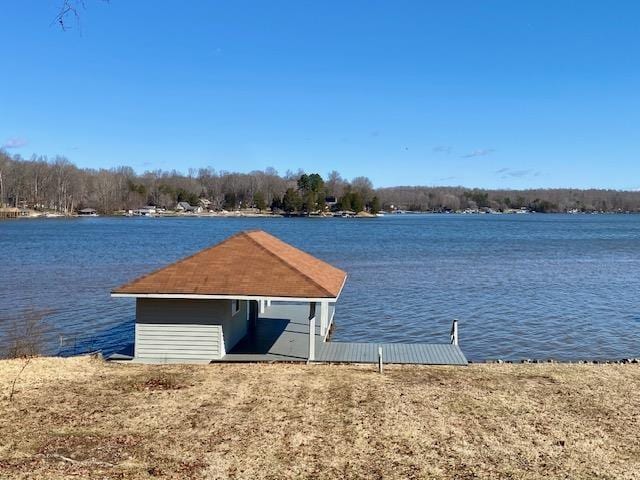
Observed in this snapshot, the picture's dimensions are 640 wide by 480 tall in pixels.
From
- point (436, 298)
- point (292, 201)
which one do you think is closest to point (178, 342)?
point (436, 298)

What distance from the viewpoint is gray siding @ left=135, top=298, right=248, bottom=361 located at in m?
16.3

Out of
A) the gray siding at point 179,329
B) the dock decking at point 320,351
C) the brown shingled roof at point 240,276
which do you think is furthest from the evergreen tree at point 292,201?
the gray siding at point 179,329

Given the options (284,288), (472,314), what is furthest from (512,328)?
(284,288)

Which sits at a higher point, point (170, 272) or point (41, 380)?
point (170, 272)

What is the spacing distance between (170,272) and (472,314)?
15579 millimetres

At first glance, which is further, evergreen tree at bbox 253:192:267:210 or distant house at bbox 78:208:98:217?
evergreen tree at bbox 253:192:267:210

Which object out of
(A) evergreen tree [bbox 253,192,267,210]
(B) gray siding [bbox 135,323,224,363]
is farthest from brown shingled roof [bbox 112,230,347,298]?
(A) evergreen tree [bbox 253,192,267,210]

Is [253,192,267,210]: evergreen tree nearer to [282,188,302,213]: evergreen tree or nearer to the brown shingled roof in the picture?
[282,188,302,213]: evergreen tree

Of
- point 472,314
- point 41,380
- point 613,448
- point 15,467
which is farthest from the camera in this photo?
point 472,314

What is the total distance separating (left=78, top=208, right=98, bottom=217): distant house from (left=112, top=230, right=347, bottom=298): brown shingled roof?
563ft

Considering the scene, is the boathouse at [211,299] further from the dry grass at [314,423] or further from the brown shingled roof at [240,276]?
the dry grass at [314,423]

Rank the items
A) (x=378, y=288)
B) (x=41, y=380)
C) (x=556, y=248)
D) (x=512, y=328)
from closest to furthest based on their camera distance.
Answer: (x=41, y=380)
(x=512, y=328)
(x=378, y=288)
(x=556, y=248)

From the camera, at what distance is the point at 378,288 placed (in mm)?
35688

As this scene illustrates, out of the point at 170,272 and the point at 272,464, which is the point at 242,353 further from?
the point at 272,464
